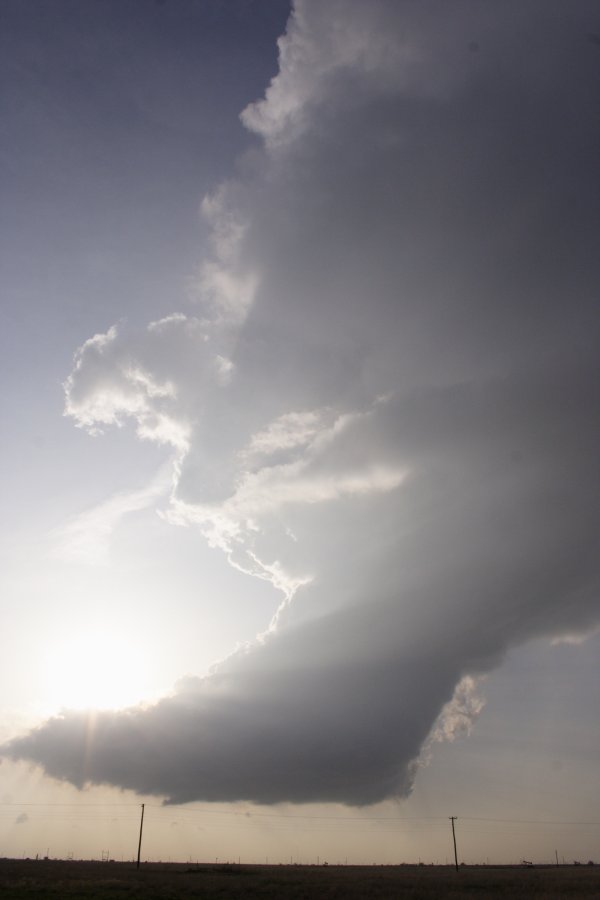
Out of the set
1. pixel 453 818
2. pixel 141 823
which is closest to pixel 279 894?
pixel 141 823

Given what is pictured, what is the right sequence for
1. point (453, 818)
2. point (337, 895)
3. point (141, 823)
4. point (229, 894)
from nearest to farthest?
point (337, 895)
point (229, 894)
point (141, 823)
point (453, 818)

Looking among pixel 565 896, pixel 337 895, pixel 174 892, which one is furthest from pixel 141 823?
pixel 565 896

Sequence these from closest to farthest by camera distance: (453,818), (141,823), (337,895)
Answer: (337,895) → (141,823) → (453,818)

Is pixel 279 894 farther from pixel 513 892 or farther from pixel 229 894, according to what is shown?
pixel 513 892

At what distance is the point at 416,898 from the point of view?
64125mm

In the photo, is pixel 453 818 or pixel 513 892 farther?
pixel 453 818

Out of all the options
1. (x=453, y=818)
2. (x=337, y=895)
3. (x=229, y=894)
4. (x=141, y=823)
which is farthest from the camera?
(x=453, y=818)

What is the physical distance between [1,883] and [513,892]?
60.2 meters

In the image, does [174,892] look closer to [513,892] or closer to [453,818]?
[513,892]

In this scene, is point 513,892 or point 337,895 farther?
point 513,892

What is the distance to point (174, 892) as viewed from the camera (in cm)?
7231

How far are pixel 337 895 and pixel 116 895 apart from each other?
23.0 metres

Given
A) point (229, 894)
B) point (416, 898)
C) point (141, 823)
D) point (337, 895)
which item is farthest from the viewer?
point (141, 823)

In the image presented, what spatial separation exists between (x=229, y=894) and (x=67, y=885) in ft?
67.2
